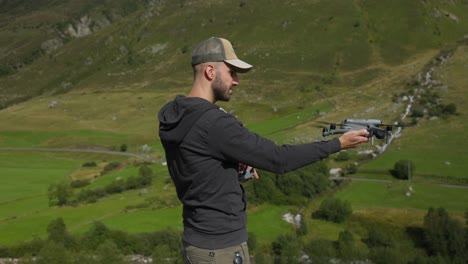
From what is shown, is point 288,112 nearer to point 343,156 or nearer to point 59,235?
point 343,156

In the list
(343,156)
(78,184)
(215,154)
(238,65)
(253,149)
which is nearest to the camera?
(253,149)

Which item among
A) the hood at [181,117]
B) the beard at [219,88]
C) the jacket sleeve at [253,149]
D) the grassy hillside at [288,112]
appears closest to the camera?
the jacket sleeve at [253,149]

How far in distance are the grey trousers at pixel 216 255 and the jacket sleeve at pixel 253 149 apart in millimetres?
1126

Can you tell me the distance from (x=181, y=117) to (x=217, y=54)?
2.93 ft

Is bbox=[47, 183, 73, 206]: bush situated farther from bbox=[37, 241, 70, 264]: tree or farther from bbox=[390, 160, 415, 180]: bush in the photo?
bbox=[390, 160, 415, 180]: bush

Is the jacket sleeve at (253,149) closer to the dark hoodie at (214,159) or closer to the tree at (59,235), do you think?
the dark hoodie at (214,159)

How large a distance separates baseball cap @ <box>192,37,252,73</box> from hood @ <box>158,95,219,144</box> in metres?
0.52

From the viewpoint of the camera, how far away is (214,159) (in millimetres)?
5672

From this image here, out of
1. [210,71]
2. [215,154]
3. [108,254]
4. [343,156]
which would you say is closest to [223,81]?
[210,71]

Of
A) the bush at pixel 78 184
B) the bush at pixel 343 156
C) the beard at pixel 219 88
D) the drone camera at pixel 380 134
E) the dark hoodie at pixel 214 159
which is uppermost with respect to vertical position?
the beard at pixel 219 88

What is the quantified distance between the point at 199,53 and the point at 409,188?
64.7 m

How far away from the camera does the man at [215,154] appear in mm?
5496

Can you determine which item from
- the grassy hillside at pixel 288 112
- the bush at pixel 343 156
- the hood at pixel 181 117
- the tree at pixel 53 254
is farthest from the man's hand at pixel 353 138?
the bush at pixel 343 156

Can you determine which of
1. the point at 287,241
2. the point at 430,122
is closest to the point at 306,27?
the point at 430,122
